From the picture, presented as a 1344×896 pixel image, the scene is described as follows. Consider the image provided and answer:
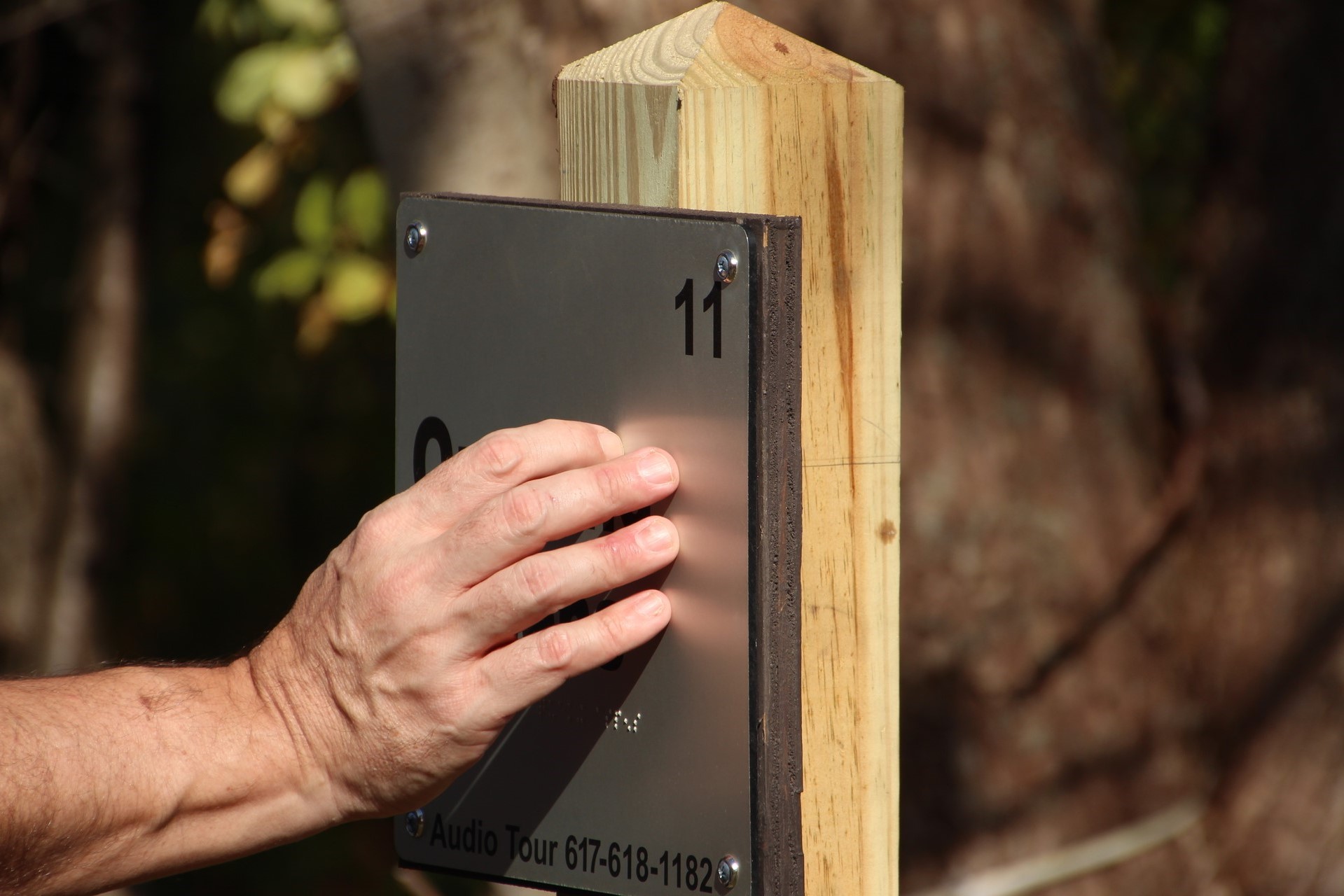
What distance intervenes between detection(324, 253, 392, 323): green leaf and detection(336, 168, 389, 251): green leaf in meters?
0.06

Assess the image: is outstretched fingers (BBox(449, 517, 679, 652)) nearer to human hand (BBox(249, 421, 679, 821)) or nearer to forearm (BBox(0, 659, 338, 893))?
human hand (BBox(249, 421, 679, 821))

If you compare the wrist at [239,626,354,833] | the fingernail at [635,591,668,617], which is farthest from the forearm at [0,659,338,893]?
the fingernail at [635,591,668,617]

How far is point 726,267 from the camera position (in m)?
1.15

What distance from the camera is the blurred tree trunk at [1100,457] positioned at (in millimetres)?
2420

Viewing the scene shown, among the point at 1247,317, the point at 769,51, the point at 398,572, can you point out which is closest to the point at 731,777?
the point at 398,572

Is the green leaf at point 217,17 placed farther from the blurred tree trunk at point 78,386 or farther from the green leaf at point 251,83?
the blurred tree trunk at point 78,386

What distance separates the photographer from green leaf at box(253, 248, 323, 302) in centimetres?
318

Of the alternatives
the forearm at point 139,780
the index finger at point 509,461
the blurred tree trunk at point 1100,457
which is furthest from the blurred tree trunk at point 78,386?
the index finger at point 509,461

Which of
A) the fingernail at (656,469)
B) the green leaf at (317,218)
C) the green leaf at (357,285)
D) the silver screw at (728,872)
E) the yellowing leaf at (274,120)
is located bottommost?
the silver screw at (728,872)

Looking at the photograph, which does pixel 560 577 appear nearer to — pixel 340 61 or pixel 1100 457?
pixel 1100 457

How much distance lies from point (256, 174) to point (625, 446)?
2.57 meters

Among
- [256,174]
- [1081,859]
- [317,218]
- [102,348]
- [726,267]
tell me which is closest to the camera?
[726,267]

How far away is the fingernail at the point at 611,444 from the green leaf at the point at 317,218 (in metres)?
2.12

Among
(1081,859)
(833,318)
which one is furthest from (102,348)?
(833,318)
